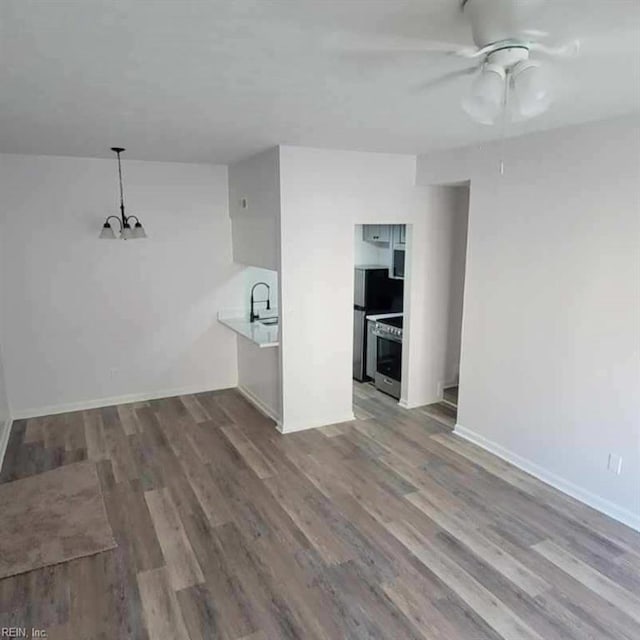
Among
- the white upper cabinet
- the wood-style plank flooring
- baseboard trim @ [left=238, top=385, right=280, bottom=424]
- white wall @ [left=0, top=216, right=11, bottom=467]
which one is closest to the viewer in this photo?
the wood-style plank flooring

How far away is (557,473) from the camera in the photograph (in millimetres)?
3584

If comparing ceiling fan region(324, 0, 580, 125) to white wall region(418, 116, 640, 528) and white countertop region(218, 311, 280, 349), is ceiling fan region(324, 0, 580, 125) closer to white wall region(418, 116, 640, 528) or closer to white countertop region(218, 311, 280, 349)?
white wall region(418, 116, 640, 528)

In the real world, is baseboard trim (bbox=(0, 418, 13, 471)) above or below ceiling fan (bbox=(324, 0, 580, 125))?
below

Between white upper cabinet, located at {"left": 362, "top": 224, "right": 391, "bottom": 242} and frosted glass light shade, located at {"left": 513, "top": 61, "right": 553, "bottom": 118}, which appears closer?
frosted glass light shade, located at {"left": 513, "top": 61, "right": 553, "bottom": 118}

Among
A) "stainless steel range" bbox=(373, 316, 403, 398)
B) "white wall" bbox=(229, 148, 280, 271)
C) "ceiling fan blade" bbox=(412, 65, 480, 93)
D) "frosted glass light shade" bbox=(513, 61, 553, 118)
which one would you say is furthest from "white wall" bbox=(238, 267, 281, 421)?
"frosted glass light shade" bbox=(513, 61, 553, 118)

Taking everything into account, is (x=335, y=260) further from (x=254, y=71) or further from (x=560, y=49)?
(x=560, y=49)

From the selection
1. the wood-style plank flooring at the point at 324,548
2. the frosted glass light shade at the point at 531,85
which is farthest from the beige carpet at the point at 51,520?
the frosted glass light shade at the point at 531,85

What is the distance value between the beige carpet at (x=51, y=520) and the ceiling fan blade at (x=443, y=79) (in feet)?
10.1

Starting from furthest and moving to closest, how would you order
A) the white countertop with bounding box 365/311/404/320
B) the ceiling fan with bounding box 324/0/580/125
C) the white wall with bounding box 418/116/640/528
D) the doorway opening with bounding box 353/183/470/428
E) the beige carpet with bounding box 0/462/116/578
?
the white countertop with bounding box 365/311/404/320
the doorway opening with bounding box 353/183/470/428
the white wall with bounding box 418/116/640/528
the beige carpet with bounding box 0/462/116/578
the ceiling fan with bounding box 324/0/580/125

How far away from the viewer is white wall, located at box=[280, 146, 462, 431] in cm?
423

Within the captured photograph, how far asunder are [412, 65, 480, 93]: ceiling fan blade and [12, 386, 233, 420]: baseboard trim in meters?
4.21

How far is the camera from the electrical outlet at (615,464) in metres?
3.17

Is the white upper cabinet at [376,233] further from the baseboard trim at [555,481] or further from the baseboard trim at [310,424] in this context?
the baseboard trim at [555,481]

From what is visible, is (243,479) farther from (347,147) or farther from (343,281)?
(347,147)
